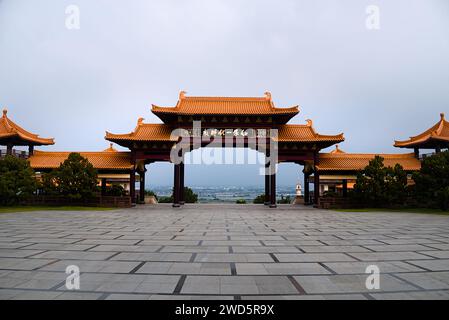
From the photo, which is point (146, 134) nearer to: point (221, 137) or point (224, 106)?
point (221, 137)

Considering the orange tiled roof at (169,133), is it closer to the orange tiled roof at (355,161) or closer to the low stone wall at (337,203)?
the orange tiled roof at (355,161)

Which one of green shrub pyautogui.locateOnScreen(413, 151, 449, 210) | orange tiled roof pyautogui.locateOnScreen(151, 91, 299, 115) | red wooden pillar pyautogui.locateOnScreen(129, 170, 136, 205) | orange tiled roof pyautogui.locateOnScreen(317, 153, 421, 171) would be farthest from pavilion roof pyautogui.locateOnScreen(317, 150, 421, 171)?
red wooden pillar pyautogui.locateOnScreen(129, 170, 136, 205)

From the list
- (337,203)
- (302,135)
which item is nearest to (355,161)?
(337,203)

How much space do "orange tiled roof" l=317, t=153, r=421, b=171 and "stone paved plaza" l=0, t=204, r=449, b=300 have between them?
49.9 feet

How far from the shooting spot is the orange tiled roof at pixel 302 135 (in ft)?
80.8

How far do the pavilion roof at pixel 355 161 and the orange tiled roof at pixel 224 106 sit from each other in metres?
5.75

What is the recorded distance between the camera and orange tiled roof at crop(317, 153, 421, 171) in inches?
1002

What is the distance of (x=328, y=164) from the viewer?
2591 centimetres

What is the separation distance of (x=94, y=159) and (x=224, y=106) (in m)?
13.3

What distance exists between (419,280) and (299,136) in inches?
841
